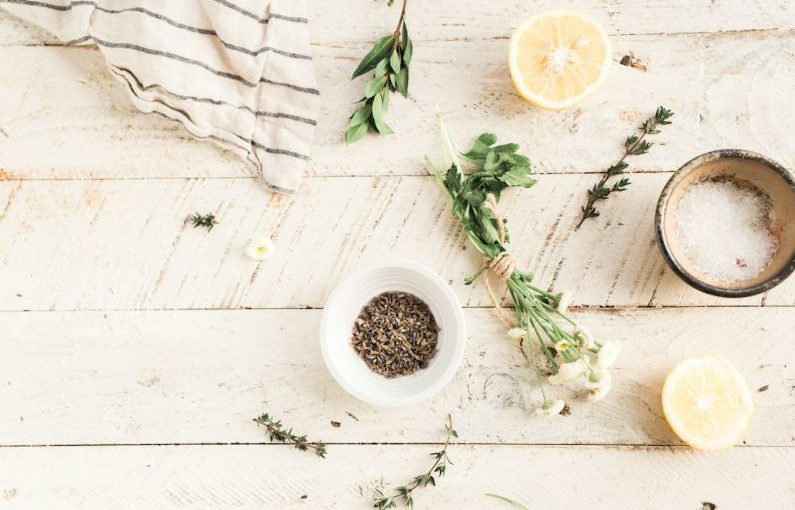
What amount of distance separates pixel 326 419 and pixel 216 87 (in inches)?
26.1

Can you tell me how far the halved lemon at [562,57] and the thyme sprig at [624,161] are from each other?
15 centimetres

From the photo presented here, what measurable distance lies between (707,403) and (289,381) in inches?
30.2

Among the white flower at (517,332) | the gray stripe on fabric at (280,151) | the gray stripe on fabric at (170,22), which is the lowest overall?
the white flower at (517,332)

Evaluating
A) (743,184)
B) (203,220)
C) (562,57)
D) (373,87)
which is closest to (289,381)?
(203,220)

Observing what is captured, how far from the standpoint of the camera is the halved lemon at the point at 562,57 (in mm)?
1217

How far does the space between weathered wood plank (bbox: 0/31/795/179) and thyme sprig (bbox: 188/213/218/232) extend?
81 mm

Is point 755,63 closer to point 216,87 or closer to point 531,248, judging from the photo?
point 531,248

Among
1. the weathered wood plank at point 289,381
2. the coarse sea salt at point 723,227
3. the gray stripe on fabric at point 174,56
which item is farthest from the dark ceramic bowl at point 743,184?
the gray stripe on fabric at point 174,56

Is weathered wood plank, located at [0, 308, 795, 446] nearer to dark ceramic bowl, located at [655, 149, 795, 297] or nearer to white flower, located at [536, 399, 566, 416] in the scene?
white flower, located at [536, 399, 566, 416]

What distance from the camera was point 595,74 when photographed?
4.00ft

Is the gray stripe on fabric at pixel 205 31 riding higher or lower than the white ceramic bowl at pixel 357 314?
higher

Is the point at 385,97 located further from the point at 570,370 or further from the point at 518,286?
the point at 570,370

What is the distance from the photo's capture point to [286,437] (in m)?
1.32

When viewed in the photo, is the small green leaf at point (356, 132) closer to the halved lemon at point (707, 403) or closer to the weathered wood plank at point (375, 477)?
the weathered wood plank at point (375, 477)
